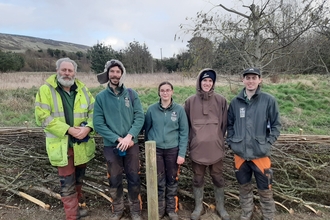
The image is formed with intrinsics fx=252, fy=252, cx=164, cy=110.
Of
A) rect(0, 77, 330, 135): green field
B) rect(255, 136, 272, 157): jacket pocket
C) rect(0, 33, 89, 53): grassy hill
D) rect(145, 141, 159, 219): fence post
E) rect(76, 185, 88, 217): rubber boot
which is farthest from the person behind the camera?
rect(0, 33, 89, 53): grassy hill

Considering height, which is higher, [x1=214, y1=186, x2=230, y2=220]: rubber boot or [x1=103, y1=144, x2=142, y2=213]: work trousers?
[x1=103, y1=144, x2=142, y2=213]: work trousers

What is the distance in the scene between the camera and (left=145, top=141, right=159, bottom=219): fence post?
2.25m

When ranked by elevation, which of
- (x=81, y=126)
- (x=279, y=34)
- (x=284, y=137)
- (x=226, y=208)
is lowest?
(x=226, y=208)

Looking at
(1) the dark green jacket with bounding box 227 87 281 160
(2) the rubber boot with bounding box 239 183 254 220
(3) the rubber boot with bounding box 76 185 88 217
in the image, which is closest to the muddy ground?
(3) the rubber boot with bounding box 76 185 88 217

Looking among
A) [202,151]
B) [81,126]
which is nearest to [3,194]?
[81,126]

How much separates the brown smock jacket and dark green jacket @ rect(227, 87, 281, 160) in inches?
7.8

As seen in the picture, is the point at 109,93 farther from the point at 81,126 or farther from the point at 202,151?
the point at 202,151

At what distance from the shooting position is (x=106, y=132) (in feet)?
9.49

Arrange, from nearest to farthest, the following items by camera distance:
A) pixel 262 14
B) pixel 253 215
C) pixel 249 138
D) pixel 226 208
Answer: pixel 249 138 < pixel 253 215 < pixel 226 208 < pixel 262 14

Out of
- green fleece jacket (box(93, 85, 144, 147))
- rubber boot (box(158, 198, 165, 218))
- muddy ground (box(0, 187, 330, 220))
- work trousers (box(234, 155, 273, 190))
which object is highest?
green fleece jacket (box(93, 85, 144, 147))

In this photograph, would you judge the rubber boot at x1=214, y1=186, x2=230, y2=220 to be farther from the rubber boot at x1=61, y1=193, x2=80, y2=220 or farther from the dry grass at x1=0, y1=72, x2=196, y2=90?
the dry grass at x1=0, y1=72, x2=196, y2=90

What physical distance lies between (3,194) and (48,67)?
31.6m

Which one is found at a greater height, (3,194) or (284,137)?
(284,137)

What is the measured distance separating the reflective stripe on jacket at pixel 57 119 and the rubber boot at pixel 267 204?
216cm
